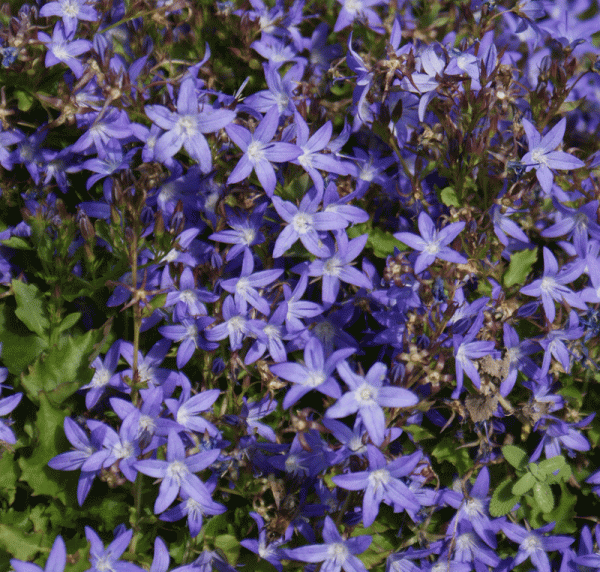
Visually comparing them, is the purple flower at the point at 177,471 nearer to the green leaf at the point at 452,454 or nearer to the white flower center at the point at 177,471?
the white flower center at the point at 177,471

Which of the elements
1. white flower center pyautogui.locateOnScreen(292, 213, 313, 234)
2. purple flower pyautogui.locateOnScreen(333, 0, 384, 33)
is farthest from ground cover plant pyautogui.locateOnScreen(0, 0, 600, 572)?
purple flower pyautogui.locateOnScreen(333, 0, 384, 33)

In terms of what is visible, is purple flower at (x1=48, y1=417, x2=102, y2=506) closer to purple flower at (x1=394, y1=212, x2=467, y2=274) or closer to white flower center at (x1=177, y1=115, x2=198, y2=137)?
white flower center at (x1=177, y1=115, x2=198, y2=137)

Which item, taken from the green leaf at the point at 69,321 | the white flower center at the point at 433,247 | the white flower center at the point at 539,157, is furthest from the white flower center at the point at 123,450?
the white flower center at the point at 539,157

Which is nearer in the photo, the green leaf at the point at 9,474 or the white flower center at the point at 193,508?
the white flower center at the point at 193,508

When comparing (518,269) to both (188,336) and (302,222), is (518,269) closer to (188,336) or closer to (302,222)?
(302,222)

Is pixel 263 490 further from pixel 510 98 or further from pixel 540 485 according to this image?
pixel 510 98

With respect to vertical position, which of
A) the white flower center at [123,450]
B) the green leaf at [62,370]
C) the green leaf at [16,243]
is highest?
the green leaf at [16,243]
